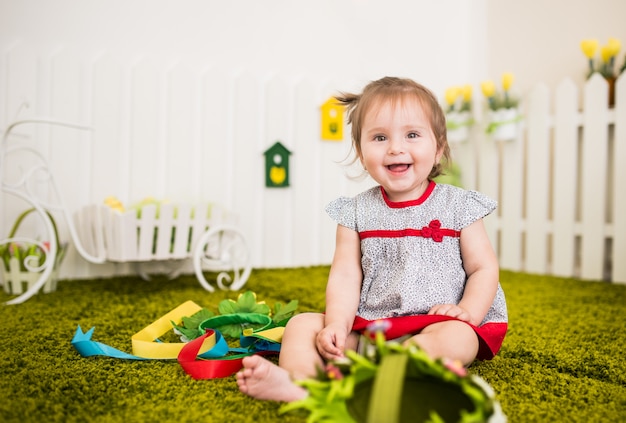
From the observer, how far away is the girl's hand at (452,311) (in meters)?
1.13

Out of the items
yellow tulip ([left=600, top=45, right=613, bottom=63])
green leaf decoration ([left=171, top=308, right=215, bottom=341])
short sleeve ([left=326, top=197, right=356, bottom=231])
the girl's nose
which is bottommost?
green leaf decoration ([left=171, top=308, right=215, bottom=341])

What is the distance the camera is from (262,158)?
3.10 meters

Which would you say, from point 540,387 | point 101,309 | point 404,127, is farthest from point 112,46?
point 540,387

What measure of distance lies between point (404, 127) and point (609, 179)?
7.12ft

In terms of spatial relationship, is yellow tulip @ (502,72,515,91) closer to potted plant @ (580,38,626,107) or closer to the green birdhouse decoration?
potted plant @ (580,38,626,107)

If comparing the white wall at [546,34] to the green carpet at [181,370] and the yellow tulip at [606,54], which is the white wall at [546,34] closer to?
the yellow tulip at [606,54]

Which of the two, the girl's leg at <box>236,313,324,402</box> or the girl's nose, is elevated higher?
the girl's nose

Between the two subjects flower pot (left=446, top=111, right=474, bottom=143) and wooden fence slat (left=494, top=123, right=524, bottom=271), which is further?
flower pot (left=446, top=111, right=474, bottom=143)

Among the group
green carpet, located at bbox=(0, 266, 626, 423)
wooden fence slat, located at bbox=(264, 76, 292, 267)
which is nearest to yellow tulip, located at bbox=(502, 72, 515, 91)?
wooden fence slat, located at bbox=(264, 76, 292, 267)

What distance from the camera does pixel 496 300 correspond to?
4.28 feet

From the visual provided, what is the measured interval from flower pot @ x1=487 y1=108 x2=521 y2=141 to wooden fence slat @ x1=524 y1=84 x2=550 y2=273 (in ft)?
0.24

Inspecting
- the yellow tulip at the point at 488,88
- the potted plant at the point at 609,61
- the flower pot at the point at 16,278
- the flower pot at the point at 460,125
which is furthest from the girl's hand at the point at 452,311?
the flower pot at the point at 460,125

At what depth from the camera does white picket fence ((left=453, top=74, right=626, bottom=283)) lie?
2.71 m

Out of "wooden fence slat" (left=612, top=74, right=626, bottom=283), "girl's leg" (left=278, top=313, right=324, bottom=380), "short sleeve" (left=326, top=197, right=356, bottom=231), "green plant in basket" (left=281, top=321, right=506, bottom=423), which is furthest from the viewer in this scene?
"wooden fence slat" (left=612, top=74, right=626, bottom=283)
